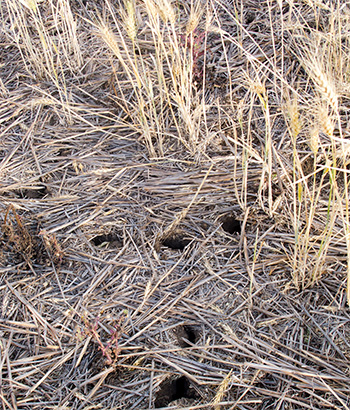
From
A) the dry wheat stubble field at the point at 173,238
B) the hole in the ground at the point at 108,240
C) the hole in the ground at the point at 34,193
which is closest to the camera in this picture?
the dry wheat stubble field at the point at 173,238

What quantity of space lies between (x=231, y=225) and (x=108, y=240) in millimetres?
527

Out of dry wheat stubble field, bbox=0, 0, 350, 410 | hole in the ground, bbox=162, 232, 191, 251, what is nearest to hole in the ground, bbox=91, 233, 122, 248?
dry wheat stubble field, bbox=0, 0, 350, 410

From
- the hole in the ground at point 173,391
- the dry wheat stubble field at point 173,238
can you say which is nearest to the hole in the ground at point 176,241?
the dry wheat stubble field at point 173,238

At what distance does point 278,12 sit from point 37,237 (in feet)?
5.99

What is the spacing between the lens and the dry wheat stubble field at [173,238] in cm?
135

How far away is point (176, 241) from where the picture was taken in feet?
5.70

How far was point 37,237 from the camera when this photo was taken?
1705mm

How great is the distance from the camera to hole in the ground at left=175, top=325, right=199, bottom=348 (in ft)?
4.79

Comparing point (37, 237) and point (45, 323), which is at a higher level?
point (37, 237)

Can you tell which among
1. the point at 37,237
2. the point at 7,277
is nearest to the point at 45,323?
the point at 7,277

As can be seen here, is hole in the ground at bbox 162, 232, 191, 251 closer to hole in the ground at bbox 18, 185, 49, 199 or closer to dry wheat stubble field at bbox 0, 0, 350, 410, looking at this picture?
dry wheat stubble field at bbox 0, 0, 350, 410

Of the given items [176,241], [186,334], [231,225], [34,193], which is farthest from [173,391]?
[34,193]

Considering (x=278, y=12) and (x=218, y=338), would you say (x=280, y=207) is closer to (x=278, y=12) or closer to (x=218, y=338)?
(x=218, y=338)

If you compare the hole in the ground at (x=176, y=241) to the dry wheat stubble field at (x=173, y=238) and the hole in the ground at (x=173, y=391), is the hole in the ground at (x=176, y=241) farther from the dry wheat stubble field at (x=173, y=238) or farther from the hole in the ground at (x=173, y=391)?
the hole in the ground at (x=173, y=391)
